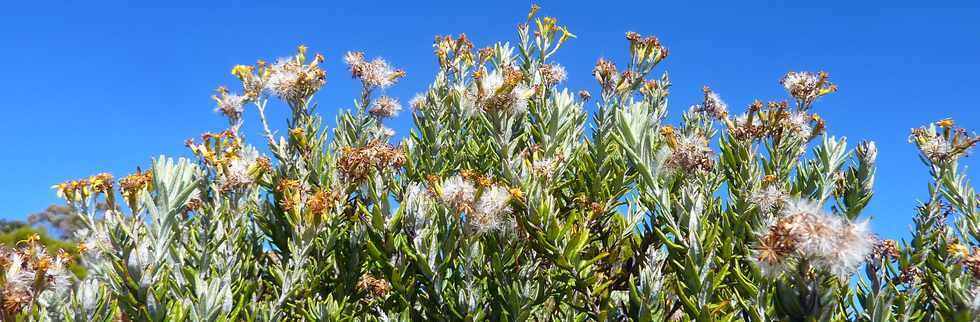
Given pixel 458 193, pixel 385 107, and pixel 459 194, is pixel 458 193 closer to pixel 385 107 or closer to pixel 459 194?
pixel 459 194

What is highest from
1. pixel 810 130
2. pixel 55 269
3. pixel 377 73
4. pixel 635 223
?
pixel 377 73

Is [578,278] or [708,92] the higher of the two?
[708,92]

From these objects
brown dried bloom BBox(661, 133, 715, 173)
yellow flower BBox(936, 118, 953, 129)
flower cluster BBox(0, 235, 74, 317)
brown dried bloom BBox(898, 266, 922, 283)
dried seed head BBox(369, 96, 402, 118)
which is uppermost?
dried seed head BBox(369, 96, 402, 118)

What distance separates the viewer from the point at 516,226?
3486 mm

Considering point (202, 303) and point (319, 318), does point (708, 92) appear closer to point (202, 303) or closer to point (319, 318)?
point (319, 318)

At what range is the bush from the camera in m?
2.99

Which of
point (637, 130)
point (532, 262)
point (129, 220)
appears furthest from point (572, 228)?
point (129, 220)

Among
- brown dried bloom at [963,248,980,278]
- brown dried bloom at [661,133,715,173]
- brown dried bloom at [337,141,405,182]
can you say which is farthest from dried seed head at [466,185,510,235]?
brown dried bloom at [963,248,980,278]

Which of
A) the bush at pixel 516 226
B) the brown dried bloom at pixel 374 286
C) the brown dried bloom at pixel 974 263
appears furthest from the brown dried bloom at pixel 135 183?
the brown dried bloom at pixel 974 263

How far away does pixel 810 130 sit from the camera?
13.8 ft

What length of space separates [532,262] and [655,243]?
2.11ft

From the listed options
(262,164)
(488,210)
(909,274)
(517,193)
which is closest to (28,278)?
(262,164)

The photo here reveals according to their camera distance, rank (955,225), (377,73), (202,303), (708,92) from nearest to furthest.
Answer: (202,303) < (955,225) < (377,73) < (708,92)

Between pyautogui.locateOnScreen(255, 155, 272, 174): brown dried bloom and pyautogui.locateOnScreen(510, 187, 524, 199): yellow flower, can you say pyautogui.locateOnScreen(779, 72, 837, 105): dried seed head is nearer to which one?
pyautogui.locateOnScreen(510, 187, 524, 199): yellow flower
